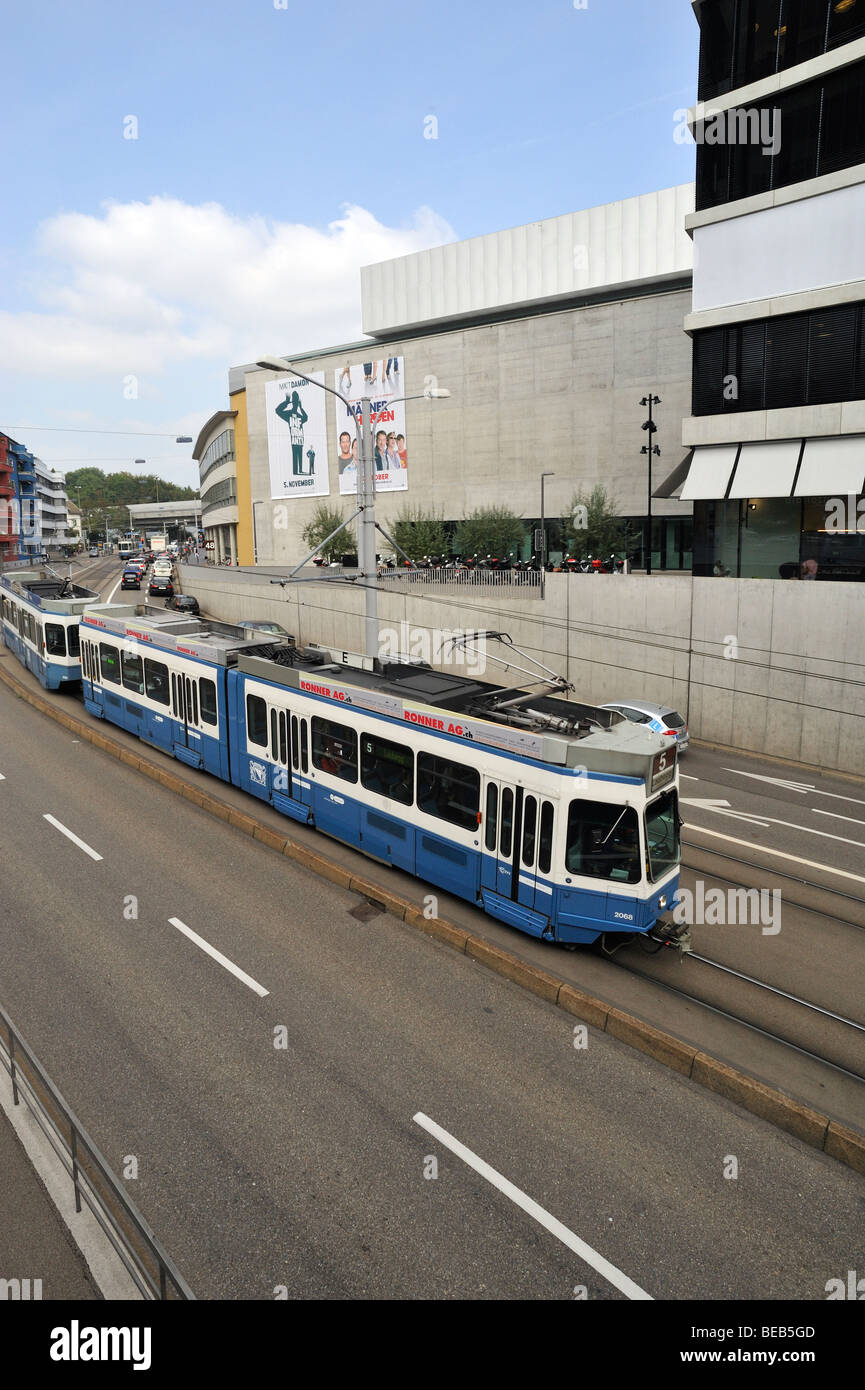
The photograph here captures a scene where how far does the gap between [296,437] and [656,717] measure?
46.1 metres

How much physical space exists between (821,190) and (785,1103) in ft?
76.4

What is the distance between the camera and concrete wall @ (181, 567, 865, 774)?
820 inches

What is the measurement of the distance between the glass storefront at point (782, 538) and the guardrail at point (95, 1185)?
2144 centimetres

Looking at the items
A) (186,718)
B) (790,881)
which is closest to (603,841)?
(790,881)

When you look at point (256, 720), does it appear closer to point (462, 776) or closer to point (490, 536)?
point (462, 776)

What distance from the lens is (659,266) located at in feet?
159

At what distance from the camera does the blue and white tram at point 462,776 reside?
991cm

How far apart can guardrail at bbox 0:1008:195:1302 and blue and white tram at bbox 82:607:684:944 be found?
573 centimetres

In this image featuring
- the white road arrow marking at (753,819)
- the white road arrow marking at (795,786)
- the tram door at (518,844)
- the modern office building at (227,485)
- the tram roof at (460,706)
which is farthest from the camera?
the modern office building at (227,485)

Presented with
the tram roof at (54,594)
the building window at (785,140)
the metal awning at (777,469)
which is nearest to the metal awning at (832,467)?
the metal awning at (777,469)

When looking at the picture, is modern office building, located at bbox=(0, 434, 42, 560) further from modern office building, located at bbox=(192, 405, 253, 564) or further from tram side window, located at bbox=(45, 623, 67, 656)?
tram side window, located at bbox=(45, 623, 67, 656)

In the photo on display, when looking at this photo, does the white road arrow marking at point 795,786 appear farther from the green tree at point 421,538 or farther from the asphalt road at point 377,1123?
the green tree at point 421,538

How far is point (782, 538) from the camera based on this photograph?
23.7 m
